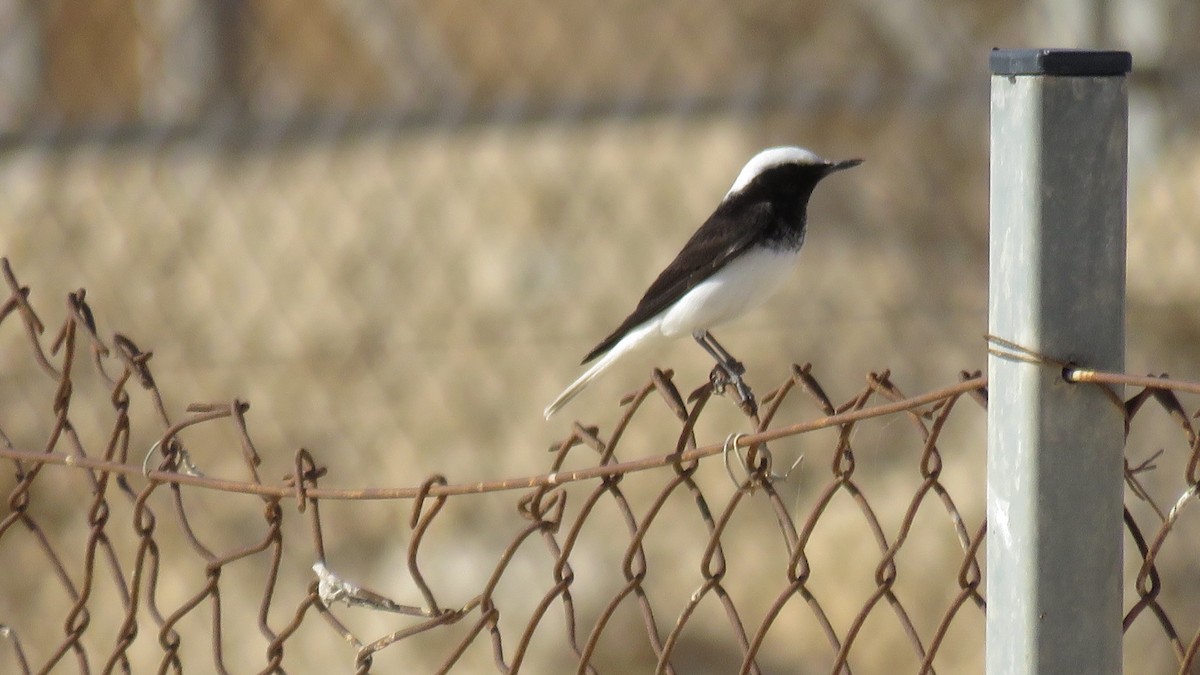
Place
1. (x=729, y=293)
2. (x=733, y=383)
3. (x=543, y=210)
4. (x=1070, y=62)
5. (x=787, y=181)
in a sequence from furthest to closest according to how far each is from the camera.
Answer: (x=543, y=210), (x=787, y=181), (x=729, y=293), (x=733, y=383), (x=1070, y=62)

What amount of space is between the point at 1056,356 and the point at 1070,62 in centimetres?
24

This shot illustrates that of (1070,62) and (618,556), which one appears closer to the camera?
(1070,62)

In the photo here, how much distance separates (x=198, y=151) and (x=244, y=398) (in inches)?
38.2

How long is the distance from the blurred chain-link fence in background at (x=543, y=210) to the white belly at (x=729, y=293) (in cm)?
138

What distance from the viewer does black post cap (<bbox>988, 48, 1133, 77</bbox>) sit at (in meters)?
1.21

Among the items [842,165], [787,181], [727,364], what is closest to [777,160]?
[787,181]

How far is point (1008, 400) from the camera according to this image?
4.26ft

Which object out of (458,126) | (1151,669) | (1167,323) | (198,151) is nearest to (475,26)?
(458,126)

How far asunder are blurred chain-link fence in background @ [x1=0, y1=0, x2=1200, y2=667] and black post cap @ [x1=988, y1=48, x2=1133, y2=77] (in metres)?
3.64

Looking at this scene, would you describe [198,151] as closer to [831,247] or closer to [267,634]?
[831,247]

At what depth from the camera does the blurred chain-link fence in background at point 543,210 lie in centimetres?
500

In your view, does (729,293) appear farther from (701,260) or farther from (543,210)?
(543,210)

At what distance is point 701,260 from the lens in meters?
3.53

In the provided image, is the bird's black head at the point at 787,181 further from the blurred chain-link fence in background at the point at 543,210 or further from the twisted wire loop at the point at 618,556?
the blurred chain-link fence in background at the point at 543,210
